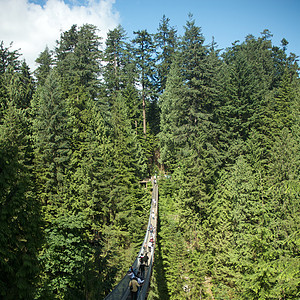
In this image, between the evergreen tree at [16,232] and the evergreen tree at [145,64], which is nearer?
the evergreen tree at [16,232]

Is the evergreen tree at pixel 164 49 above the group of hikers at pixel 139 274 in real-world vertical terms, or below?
above

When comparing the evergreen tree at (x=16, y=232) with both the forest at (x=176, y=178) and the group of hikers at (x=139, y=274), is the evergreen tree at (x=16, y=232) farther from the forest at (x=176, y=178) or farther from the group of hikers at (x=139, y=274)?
the forest at (x=176, y=178)

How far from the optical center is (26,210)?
7.58 meters

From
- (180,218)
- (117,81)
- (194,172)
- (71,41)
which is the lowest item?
(180,218)

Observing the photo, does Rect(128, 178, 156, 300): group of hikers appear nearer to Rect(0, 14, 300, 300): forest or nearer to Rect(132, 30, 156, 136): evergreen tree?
Rect(0, 14, 300, 300): forest

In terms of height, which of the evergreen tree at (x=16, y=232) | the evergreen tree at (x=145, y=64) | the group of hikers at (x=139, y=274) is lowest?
the group of hikers at (x=139, y=274)

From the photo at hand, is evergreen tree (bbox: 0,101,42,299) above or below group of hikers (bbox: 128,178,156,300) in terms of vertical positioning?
above

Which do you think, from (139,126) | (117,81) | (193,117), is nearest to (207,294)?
(193,117)

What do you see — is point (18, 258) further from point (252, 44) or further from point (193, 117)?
point (252, 44)

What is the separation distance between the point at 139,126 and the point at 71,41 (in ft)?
59.5

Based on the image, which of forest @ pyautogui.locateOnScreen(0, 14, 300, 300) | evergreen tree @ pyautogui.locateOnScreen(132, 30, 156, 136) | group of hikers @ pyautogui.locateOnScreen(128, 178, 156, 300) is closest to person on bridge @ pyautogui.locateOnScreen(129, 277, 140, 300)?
group of hikers @ pyautogui.locateOnScreen(128, 178, 156, 300)

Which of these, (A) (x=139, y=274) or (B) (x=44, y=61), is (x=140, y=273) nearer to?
(A) (x=139, y=274)

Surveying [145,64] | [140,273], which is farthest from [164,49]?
[140,273]

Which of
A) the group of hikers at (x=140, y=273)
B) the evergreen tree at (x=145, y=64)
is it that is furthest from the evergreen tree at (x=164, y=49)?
the group of hikers at (x=140, y=273)
